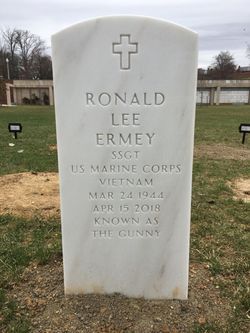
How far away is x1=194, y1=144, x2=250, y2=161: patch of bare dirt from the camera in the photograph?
9.27m

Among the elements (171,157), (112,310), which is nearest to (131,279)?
(112,310)

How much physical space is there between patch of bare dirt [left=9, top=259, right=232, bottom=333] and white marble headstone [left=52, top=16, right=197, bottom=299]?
0.10 meters

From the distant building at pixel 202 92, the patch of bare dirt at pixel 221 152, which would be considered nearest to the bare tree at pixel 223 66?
the distant building at pixel 202 92

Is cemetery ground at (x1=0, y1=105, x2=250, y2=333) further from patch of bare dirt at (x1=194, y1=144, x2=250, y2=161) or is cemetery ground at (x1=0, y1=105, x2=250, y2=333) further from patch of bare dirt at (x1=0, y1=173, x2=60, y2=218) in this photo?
patch of bare dirt at (x1=194, y1=144, x2=250, y2=161)

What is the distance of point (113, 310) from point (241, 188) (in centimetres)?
406

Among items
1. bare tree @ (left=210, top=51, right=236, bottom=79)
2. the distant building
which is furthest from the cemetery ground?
bare tree @ (left=210, top=51, right=236, bottom=79)

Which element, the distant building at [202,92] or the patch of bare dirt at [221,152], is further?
the distant building at [202,92]

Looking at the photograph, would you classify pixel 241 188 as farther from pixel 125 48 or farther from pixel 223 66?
pixel 223 66

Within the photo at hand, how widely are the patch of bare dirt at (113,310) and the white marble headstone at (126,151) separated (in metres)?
0.10

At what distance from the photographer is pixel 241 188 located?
245 inches

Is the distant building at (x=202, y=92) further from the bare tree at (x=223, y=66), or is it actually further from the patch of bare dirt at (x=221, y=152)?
the patch of bare dirt at (x=221, y=152)

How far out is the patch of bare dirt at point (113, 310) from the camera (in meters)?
2.61

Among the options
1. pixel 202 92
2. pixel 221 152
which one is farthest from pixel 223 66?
pixel 221 152

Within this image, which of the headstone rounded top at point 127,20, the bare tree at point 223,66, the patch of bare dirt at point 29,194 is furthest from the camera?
the bare tree at point 223,66
